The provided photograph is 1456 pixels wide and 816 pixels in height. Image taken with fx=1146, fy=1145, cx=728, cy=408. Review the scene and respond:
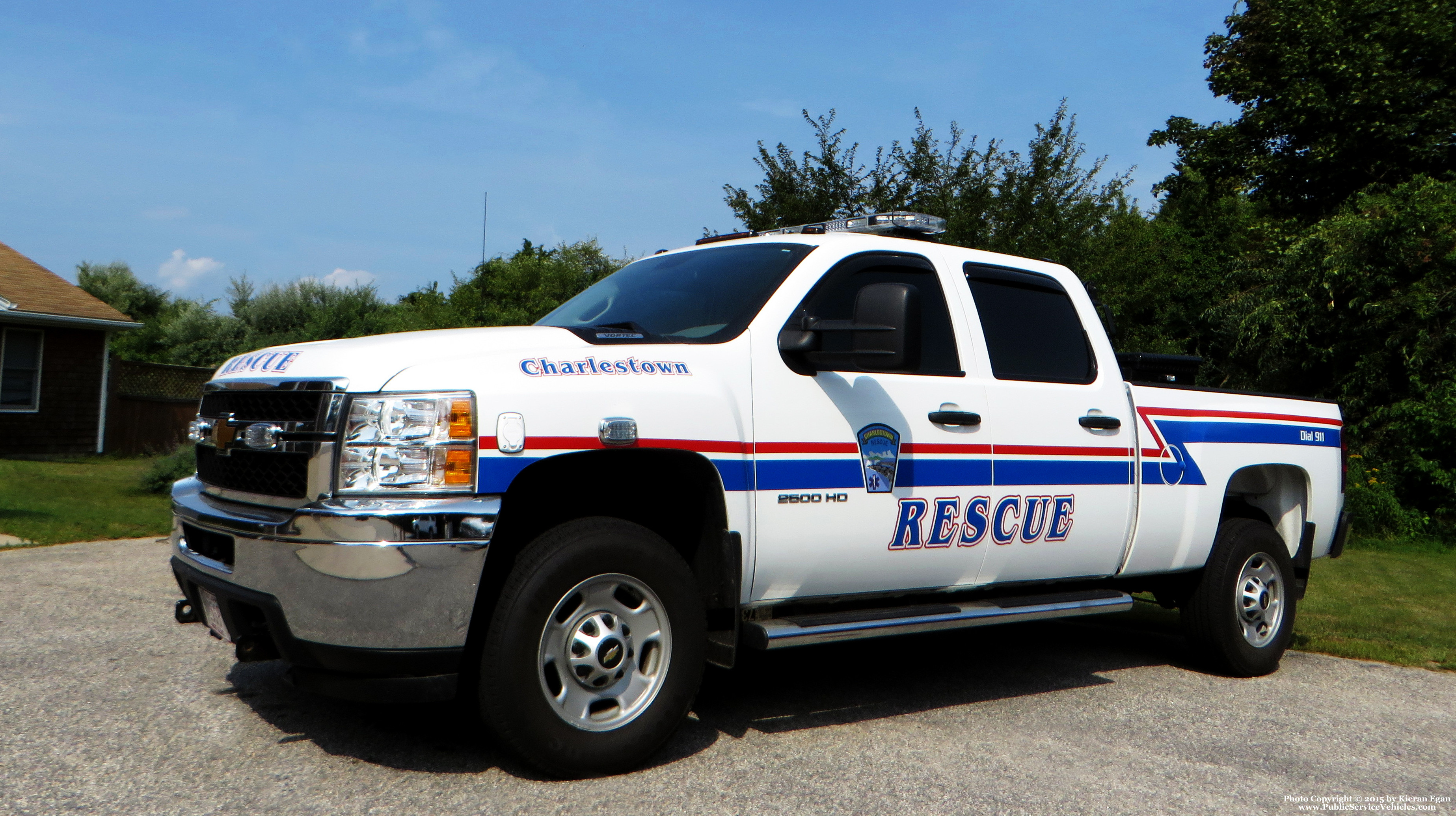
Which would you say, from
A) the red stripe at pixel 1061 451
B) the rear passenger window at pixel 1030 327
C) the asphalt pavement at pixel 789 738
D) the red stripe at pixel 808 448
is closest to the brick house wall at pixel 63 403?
the asphalt pavement at pixel 789 738

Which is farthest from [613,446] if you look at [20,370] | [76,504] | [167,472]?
[20,370]

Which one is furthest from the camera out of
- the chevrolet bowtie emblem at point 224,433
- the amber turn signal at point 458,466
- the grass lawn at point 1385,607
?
the grass lawn at point 1385,607

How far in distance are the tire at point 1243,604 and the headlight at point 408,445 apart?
4.34 metres

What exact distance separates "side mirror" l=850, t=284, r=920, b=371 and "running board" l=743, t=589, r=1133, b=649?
1.05 m

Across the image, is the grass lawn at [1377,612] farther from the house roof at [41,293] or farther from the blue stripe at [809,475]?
the house roof at [41,293]

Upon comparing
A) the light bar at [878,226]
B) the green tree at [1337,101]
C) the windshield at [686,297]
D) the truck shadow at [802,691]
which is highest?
the green tree at [1337,101]

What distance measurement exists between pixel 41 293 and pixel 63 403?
2114 millimetres

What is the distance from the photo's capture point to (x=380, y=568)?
359 centimetres

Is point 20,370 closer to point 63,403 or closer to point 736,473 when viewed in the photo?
point 63,403

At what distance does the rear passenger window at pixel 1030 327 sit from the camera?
17.8ft

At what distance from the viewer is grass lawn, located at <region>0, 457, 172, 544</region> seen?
10.3 meters

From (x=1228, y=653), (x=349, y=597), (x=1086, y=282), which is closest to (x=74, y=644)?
(x=349, y=597)

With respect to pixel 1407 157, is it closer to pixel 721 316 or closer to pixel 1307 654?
pixel 1307 654

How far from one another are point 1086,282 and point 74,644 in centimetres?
1260
